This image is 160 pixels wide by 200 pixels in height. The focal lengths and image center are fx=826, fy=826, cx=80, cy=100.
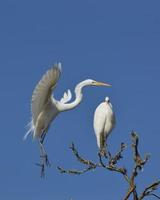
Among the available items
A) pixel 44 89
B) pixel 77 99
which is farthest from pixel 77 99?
pixel 44 89

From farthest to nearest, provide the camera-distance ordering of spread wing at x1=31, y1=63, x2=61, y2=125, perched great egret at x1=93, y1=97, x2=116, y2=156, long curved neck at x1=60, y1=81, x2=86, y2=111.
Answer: long curved neck at x1=60, y1=81, x2=86, y2=111 < perched great egret at x1=93, y1=97, x2=116, y2=156 < spread wing at x1=31, y1=63, x2=61, y2=125

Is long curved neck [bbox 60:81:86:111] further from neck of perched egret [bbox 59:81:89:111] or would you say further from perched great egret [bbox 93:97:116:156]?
perched great egret [bbox 93:97:116:156]

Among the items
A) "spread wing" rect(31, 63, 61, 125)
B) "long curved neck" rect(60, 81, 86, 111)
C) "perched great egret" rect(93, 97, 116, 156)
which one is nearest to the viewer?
"spread wing" rect(31, 63, 61, 125)

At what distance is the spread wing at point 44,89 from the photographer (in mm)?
16125

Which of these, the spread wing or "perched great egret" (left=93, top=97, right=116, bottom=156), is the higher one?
the spread wing

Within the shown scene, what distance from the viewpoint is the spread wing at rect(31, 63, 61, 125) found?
16125 mm

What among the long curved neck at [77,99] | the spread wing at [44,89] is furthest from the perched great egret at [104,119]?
the spread wing at [44,89]

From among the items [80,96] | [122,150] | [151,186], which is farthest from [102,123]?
[151,186]

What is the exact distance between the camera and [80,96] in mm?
17578

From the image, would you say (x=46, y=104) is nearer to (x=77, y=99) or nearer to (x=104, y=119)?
(x=77, y=99)

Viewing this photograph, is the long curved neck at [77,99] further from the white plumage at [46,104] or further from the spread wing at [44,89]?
the spread wing at [44,89]

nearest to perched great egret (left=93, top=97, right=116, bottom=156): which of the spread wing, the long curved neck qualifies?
the long curved neck

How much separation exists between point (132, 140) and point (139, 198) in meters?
0.80

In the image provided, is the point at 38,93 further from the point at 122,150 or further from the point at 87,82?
the point at 122,150
